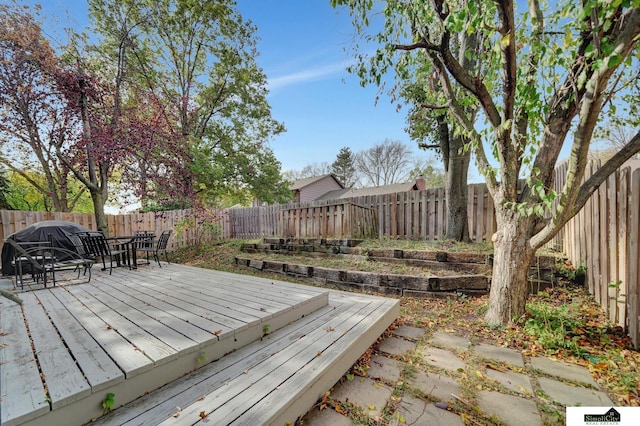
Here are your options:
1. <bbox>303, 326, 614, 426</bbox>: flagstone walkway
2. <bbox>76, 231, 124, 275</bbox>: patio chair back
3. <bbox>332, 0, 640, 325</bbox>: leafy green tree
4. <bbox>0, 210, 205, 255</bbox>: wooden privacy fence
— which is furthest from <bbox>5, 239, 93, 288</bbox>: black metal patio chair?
<bbox>332, 0, 640, 325</bbox>: leafy green tree

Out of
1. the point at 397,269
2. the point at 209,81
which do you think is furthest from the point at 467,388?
the point at 209,81

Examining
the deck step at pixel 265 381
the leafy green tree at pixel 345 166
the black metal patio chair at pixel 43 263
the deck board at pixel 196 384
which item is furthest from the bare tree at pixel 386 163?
the deck board at pixel 196 384

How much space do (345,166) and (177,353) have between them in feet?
102

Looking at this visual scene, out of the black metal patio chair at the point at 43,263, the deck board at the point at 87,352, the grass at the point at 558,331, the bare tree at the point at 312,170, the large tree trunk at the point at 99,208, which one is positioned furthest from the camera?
the bare tree at the point at 312,170

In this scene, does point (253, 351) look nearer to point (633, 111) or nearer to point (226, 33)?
point (633, 111)

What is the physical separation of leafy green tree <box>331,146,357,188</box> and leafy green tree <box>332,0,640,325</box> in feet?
94.6

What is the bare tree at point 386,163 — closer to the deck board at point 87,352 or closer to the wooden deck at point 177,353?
the wooden deck at point 177,353

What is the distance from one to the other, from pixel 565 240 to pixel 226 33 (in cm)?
1389

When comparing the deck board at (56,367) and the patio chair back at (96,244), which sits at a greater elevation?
the patio chair back at (96,244)

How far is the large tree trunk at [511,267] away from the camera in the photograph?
2.49 metres

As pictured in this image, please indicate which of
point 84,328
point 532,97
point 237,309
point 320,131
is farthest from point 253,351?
point 320,131

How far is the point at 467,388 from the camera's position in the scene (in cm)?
175

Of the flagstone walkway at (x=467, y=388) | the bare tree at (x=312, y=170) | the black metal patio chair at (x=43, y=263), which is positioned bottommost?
the flagstone walkway at (x=467, y=388)

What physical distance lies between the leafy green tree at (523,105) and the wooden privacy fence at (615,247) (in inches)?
14.0
